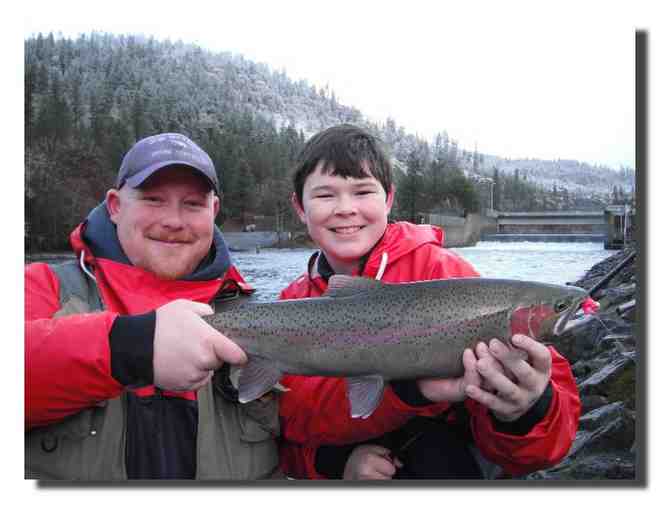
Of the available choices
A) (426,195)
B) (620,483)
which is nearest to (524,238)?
(426,195)

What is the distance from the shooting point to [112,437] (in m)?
1.96

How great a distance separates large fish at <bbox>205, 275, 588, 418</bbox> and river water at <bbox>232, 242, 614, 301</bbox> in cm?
65

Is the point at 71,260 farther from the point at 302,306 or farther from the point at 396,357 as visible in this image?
the point at 396,357

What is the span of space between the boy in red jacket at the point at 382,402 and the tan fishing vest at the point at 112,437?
5.4 inches

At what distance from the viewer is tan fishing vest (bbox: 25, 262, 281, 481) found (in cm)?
195

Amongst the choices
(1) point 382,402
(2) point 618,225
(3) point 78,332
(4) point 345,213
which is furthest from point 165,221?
(2) point 618,225

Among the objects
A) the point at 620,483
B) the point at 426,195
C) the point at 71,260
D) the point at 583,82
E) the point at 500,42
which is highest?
the point at 500,42

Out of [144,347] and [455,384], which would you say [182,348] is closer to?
[144,347]

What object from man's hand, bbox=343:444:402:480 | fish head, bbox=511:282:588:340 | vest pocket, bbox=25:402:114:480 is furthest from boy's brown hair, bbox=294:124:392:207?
vest pocket, bbox=25:402:114:480

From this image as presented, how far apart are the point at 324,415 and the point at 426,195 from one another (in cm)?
125

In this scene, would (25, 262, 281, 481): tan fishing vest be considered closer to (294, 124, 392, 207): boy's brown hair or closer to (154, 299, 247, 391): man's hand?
(154, 299, 247, 391): man's hand

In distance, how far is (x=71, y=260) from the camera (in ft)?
7.13

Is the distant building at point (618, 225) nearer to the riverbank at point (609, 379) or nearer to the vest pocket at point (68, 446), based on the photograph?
the riverbank at point (609, 379)

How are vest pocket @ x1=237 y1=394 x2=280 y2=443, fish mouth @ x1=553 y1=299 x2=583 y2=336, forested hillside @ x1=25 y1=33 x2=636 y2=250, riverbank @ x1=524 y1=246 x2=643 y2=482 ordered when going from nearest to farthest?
fish mouth @ x1=553 y1=299 x2=583 y2=336, vest pocket @ x1=237 y1=394 x2=280 y2=443, riverbank @ x1=524 y1=246 x2=643 y2=482, forested hillside @ x1=25 y1=33 x2=636 y2=250
